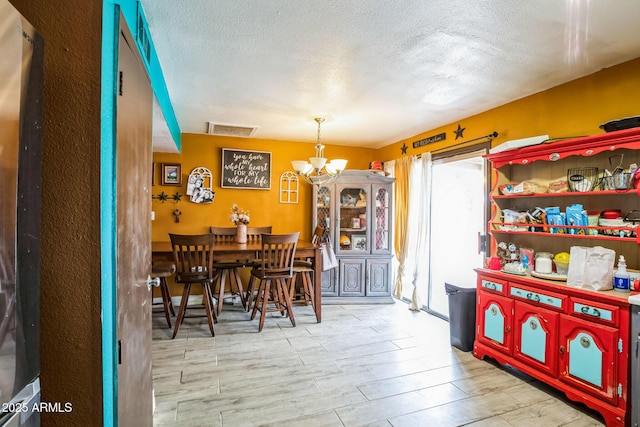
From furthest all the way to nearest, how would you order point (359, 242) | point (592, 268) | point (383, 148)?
1. point (383, 148)
2. point (359, 242)
3. point (592, 268)

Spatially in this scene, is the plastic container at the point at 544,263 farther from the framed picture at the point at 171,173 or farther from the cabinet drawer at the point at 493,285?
the framed picture at the point at 171,173

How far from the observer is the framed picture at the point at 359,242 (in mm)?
4762

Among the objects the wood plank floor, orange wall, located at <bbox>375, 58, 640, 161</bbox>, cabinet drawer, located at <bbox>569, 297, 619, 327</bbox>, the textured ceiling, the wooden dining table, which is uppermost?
the textured ceiling

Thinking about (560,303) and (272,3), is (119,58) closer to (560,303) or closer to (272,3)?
(272,3)

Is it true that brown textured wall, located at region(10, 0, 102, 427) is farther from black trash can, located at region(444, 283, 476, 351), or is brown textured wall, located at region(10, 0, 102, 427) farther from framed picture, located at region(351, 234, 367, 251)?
framed picture, located at region(351, 234, 367, 251)

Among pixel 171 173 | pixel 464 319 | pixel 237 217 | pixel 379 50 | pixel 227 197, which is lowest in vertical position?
pixel 464 319

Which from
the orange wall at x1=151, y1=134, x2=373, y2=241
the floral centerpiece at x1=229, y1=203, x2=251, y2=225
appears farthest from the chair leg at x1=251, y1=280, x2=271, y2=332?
the orange wall at x1=151, y1=134, x2=373, y2=241

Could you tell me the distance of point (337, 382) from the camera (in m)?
2.49

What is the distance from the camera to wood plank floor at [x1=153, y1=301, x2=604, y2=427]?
207cm

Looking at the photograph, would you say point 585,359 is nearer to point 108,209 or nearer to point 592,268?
point 592,268

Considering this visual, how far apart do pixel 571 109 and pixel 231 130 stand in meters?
3.78

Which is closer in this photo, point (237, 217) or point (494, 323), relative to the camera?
point (494, 323)

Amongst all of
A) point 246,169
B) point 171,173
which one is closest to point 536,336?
point 246,169

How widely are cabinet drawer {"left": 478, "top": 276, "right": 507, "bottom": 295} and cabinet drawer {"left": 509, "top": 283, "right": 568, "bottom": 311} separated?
7 centimetres
